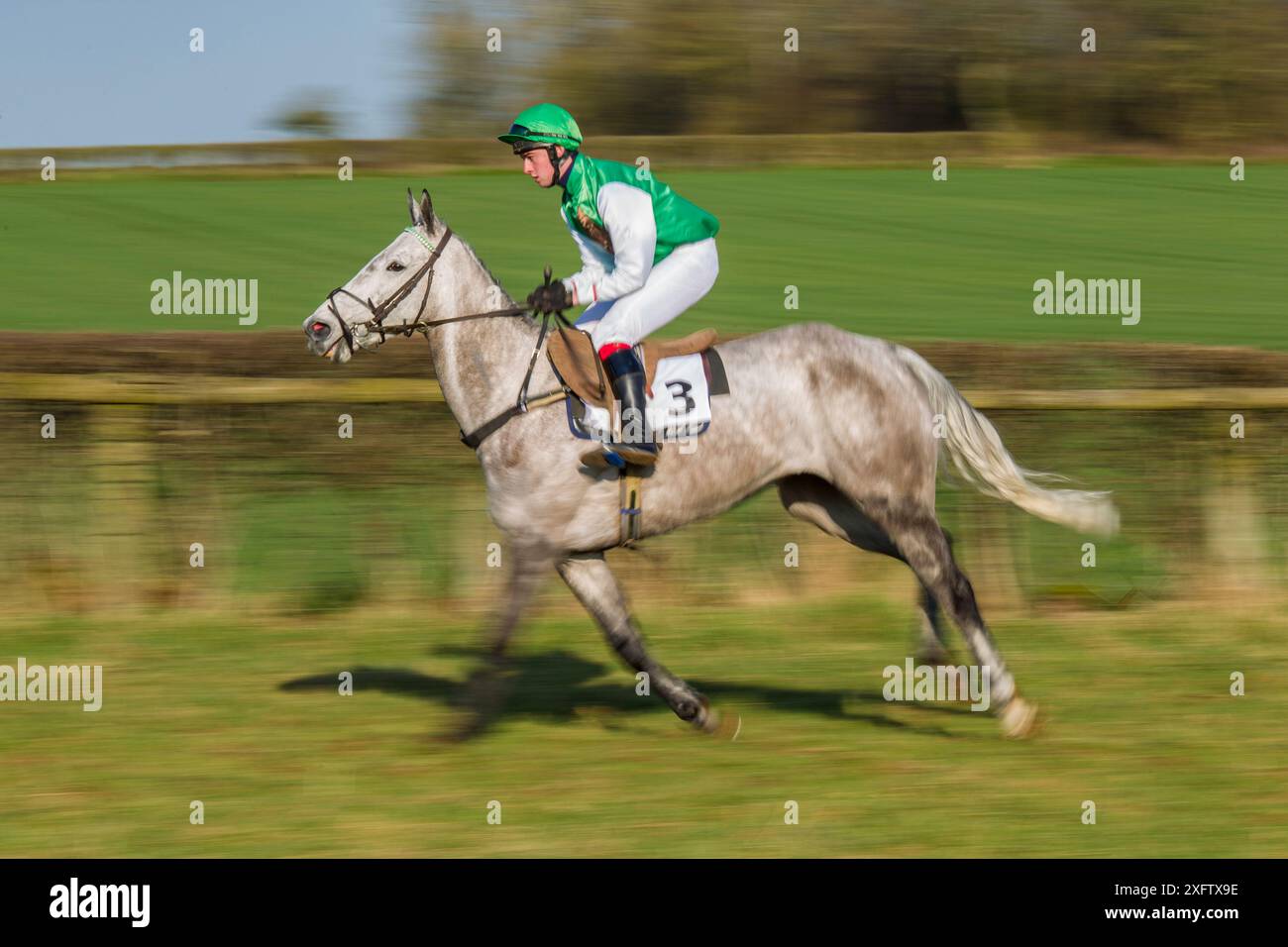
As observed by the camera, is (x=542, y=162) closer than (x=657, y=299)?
Yes

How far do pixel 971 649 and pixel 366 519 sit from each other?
11.4 ft

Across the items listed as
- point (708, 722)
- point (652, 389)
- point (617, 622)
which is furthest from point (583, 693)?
point (652, 389)

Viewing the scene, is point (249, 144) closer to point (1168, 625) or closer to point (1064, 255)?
point (1064, 255)

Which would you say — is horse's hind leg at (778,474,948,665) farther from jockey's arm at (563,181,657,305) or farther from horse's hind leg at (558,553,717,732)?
jockey's arm at (563,181,657,305)

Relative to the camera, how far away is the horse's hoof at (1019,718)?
606 cm

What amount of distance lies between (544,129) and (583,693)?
2509mm

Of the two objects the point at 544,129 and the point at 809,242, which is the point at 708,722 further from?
the point at 809,242

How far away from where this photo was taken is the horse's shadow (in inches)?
260

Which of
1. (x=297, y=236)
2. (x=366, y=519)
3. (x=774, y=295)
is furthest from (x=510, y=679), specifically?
(x=297, y=236)

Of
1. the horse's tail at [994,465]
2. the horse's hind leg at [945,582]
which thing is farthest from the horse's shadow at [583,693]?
the horse's tail at [994,465]

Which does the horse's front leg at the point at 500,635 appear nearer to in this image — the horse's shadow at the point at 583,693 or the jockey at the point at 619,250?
the horse's shadow at the point at 583,693

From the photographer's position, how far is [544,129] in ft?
18.5

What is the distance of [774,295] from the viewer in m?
13.9

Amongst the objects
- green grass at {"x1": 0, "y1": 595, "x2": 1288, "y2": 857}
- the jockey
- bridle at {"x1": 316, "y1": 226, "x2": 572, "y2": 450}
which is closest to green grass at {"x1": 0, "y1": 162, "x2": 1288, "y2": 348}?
green grass at {"x1": 0, "y1": 595, "x2": 1288, "y2": 857}
